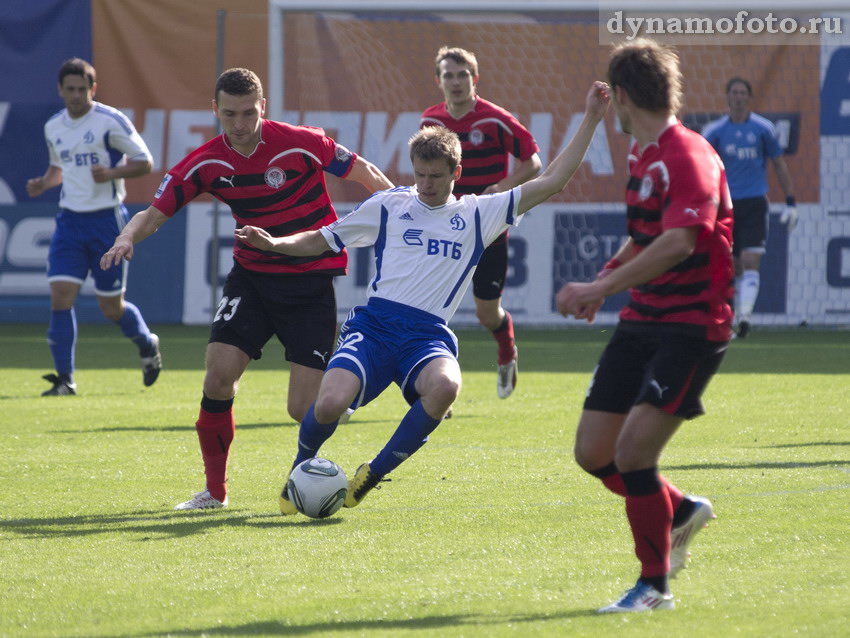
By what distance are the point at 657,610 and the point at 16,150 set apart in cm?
1376

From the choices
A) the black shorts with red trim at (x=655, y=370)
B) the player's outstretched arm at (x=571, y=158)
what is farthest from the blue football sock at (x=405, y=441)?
the black shorts with red trim at (x=655, y=370)

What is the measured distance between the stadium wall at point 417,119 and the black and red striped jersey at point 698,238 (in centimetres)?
1125

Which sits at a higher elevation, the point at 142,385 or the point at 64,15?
the point at 64,15

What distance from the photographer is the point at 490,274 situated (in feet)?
32.8

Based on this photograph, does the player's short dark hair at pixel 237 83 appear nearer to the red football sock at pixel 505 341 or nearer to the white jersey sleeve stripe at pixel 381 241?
the white jersey sleeve stripe at pixel 381 241

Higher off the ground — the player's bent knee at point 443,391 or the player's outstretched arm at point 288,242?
the player's outstretched arm at point 288,242

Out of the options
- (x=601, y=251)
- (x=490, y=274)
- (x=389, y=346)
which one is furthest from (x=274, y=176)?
(x=601, y=251)

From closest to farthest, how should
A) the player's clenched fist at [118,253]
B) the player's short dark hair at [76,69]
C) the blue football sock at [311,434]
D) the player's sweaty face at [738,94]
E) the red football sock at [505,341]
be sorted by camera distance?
the player's clenched fist at [118,253], the blue football sock at [311,434], the red football sock at [505,341], the player's short dark hair at [76,69], the player's sweaty face at [738,94]

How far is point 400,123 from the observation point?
16.2m

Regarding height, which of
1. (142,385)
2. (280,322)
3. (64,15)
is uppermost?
(64,15)

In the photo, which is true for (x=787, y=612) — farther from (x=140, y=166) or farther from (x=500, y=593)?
(x=140, y=166)

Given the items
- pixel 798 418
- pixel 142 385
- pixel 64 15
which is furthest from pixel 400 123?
pixel 798 418

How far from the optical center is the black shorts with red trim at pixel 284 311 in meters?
6.64

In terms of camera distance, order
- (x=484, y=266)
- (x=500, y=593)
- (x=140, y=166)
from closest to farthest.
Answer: (x=500, y=593) → (x=484, y=266) → (x=140, y=166)
